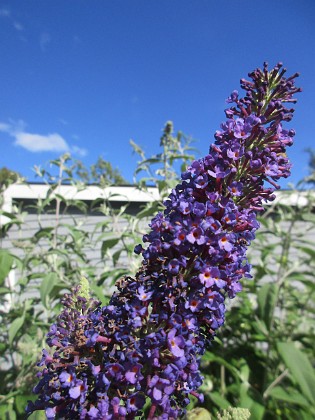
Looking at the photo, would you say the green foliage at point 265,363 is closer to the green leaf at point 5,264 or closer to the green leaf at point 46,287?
the green leaf at point 46,287

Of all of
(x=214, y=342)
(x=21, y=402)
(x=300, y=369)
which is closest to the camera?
(x=21, y=402)

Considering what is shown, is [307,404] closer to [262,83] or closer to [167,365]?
[167,365]

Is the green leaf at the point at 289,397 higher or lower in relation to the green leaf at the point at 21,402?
lower

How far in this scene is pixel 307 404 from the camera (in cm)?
202

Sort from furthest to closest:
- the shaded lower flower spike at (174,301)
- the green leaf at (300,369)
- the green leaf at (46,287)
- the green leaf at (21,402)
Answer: the green leaf at (46,287), the green leaf at (300,369), the green leaf at (21,402), the shaded lower flower spike at (174,301)

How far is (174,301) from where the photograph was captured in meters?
0.93

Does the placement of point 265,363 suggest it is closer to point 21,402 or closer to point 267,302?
point 267,302

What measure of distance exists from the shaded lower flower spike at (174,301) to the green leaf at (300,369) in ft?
3.81

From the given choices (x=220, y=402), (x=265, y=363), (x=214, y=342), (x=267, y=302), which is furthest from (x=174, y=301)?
(x=265, y=363)

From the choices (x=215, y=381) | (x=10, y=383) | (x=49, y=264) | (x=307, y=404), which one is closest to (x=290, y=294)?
(x=215, y=381)

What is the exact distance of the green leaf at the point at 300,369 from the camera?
189cm

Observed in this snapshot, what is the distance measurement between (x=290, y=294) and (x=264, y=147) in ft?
10.7

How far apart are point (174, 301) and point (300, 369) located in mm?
1436

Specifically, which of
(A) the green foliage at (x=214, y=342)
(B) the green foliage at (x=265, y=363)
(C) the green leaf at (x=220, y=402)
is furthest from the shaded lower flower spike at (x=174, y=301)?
(B) the green foliage at (x=265, y=363)
